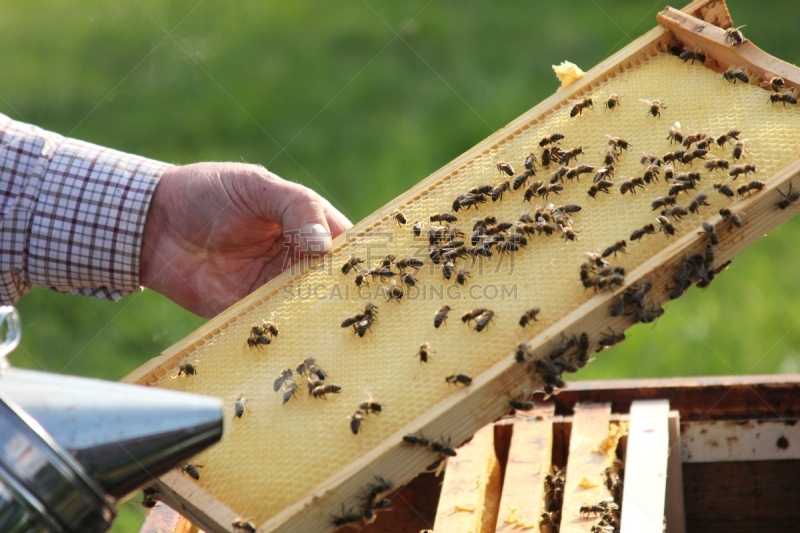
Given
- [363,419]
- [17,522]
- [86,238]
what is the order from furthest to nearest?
[86,238]
[363,419]
[17,522]

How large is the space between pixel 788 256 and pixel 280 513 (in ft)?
26.2

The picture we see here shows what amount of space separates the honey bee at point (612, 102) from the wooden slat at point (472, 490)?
6.33 feet

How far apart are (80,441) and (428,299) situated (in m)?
2.15

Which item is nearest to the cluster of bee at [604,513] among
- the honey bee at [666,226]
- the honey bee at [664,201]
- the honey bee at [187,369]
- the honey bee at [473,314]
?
the honey bee at [473,314]

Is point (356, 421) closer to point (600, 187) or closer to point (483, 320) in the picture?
point (483, 320)

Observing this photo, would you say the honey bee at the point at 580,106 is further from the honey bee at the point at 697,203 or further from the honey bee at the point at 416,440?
the honey bee at the point at 416,440

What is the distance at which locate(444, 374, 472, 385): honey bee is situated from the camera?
11.1 ft

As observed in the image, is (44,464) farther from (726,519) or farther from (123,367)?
(123,367)

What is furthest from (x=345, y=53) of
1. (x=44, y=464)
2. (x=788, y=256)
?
(x=44, y=464)

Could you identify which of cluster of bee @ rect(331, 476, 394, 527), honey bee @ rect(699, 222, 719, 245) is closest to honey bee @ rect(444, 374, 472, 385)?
cluster of bee @ rect(331, 476, 394, 527)

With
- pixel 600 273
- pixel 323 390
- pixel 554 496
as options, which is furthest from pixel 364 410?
pixel 554 496

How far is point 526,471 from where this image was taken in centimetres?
434

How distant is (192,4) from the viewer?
1291 centimetres

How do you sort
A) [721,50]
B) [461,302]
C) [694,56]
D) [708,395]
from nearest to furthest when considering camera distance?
[461,302] < [721,50] < [694,56] < [708,395]
